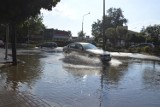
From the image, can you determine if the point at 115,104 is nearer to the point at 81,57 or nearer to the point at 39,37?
the point at 81,57

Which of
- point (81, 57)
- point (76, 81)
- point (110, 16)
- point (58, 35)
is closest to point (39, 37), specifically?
point (58, 35)

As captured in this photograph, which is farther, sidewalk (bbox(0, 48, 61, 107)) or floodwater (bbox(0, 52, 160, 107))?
floodwater (bbox(0, 52, 160, 107))

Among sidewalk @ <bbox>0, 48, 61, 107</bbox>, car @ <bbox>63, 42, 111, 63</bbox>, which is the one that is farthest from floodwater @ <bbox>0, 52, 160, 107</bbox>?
car @ <bbox>63, 42, 111, 63</bbox>

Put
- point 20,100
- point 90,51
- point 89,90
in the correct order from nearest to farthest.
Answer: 1. point 20,100
2. point 89,90
3. point 90,51

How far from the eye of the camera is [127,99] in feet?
36.6

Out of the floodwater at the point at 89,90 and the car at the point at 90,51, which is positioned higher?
the car at the point at 90,51

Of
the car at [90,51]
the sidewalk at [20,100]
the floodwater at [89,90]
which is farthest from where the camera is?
the car at [90,51]

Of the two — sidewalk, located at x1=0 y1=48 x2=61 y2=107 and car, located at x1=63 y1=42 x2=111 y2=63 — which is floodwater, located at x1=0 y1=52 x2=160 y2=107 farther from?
car, located at x1=63 y1=42 x2=111 y2=63

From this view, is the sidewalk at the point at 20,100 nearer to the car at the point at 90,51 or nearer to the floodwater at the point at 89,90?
the floodwater at the point at 89,90

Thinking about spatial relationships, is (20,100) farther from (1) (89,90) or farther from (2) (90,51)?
(2) (90,51)

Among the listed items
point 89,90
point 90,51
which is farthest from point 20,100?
point 90,51

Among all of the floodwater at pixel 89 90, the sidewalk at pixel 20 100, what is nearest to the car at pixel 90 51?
the floodwater at pixel 89 90

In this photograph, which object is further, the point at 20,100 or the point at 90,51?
the point at 90,51

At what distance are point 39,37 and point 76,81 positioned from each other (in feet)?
322
